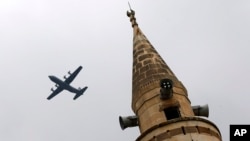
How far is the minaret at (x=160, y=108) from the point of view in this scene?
18453 mm

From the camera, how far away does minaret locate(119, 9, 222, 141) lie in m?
18.5

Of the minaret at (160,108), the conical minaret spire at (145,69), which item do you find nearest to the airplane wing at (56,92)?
the conical minaret spire at (145,69)

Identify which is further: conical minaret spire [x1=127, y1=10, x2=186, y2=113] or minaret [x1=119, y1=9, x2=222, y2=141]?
conical minaret spire [x1=127, y1=10, x2=186, y2=113]

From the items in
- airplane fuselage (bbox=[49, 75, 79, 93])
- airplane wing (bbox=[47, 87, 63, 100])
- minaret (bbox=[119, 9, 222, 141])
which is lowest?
minaret (bbox=[119, 9, 222, 141])

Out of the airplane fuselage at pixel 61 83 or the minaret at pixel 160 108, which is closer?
the minaret at pixel 160 108

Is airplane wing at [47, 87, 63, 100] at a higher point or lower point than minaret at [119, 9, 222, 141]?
higher

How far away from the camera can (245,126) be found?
18562mm

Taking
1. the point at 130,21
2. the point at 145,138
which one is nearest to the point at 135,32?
the point at 130,21

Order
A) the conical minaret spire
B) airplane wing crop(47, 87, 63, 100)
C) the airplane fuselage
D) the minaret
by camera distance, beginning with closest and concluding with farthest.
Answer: the minaret < the conical minaret spire < the airplane fuselage < airplane wing crop(47, 87, 63, 100)

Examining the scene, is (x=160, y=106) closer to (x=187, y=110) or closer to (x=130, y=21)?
(x=187, y=110)

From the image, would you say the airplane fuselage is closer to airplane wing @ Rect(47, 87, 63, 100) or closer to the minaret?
airplane wing @ Rect(47, 87, 63, 100)

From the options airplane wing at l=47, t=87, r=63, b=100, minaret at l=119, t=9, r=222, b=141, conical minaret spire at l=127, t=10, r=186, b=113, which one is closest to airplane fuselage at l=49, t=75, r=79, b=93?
airplane wing at l=47, t=87, r=63, b=100

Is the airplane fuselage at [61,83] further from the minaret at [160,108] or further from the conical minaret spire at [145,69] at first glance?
the minaret at [160,108]

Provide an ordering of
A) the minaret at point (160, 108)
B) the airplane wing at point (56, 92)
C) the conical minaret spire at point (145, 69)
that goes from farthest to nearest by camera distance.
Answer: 1. the airplane wing at point (56, 92)
2. the conical minaret spire at point (145, 69)
3. the minaret at point (160, 108)
